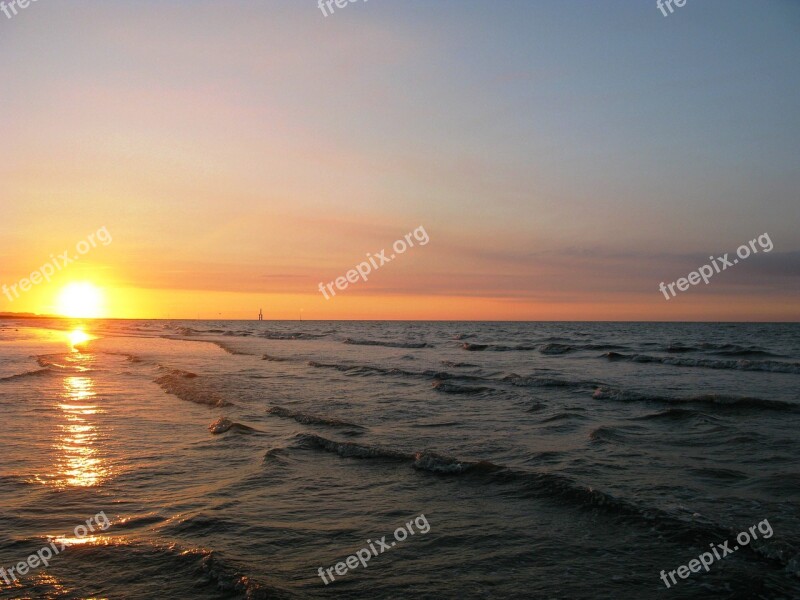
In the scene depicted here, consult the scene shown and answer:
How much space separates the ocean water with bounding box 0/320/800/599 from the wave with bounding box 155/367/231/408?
243mm

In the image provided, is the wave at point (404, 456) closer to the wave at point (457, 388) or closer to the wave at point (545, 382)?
the wave at point (457, 388)

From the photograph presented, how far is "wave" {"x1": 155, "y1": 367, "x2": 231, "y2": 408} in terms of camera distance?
20359 mm

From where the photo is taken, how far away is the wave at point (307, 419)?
16361mm

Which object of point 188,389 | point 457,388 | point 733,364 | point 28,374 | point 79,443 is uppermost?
point 28,374

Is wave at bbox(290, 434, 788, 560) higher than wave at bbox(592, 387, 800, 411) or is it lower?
higher

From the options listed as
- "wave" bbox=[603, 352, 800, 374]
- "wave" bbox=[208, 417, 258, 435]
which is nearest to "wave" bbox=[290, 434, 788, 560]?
"wave" bbox=[208, 417, 258, 435]

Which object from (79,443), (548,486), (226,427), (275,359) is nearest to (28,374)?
(275,359)

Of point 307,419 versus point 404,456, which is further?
point 307,419

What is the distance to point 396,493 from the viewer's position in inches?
410

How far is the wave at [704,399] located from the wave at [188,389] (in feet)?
48.0

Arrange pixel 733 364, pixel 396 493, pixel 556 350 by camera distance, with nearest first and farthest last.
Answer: pixel 396 493
pixel 733 364
pixel 556 350

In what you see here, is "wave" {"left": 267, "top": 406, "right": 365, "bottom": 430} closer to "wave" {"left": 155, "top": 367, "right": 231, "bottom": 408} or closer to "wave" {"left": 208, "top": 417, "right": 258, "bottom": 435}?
"wave" {"left": 208, "top": 417, "right": 258, "bottom": 435}

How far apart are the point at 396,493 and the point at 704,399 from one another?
52.9 feet

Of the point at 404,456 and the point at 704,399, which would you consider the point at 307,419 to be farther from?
the point at 704,399
